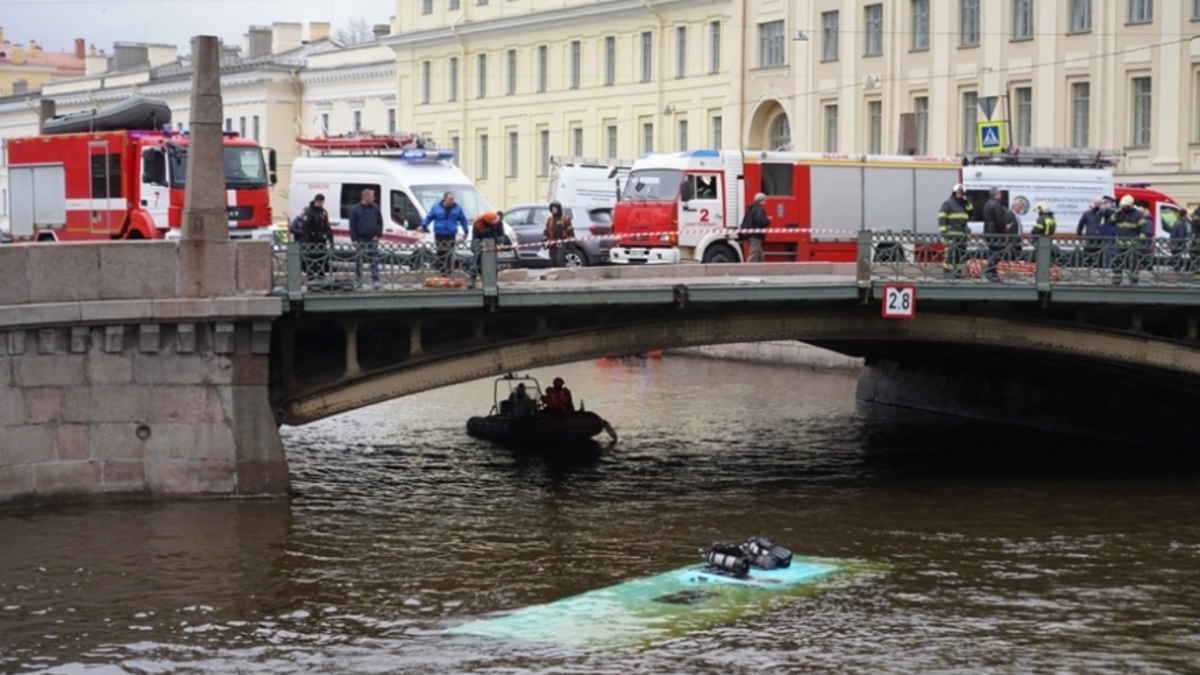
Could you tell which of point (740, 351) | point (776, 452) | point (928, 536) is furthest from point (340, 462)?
point (740, 351)

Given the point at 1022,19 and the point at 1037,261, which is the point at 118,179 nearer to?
the point at 1037,261

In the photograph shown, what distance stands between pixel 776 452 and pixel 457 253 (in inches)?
351

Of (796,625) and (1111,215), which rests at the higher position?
(1111,215)

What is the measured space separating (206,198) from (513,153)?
4865cm

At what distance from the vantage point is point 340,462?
30578 mm

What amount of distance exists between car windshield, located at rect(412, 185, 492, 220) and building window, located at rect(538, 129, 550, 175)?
33143 mm

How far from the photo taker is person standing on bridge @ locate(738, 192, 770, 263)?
32.7 meters

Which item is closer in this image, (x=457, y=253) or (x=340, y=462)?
(x=457, y=253)

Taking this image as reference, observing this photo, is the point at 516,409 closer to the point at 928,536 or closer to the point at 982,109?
the point at 928,536

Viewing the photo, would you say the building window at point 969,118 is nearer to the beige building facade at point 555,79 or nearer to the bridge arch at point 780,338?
the beige building facade at point 555,79

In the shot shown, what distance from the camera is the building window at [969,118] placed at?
173 feet

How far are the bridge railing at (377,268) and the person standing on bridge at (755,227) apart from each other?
8409 mm

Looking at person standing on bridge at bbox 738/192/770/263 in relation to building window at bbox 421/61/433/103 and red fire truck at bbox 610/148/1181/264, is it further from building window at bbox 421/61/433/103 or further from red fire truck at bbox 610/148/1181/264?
building window at bbox 421/61/433/103

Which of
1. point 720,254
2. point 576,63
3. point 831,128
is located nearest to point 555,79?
point 576,63
